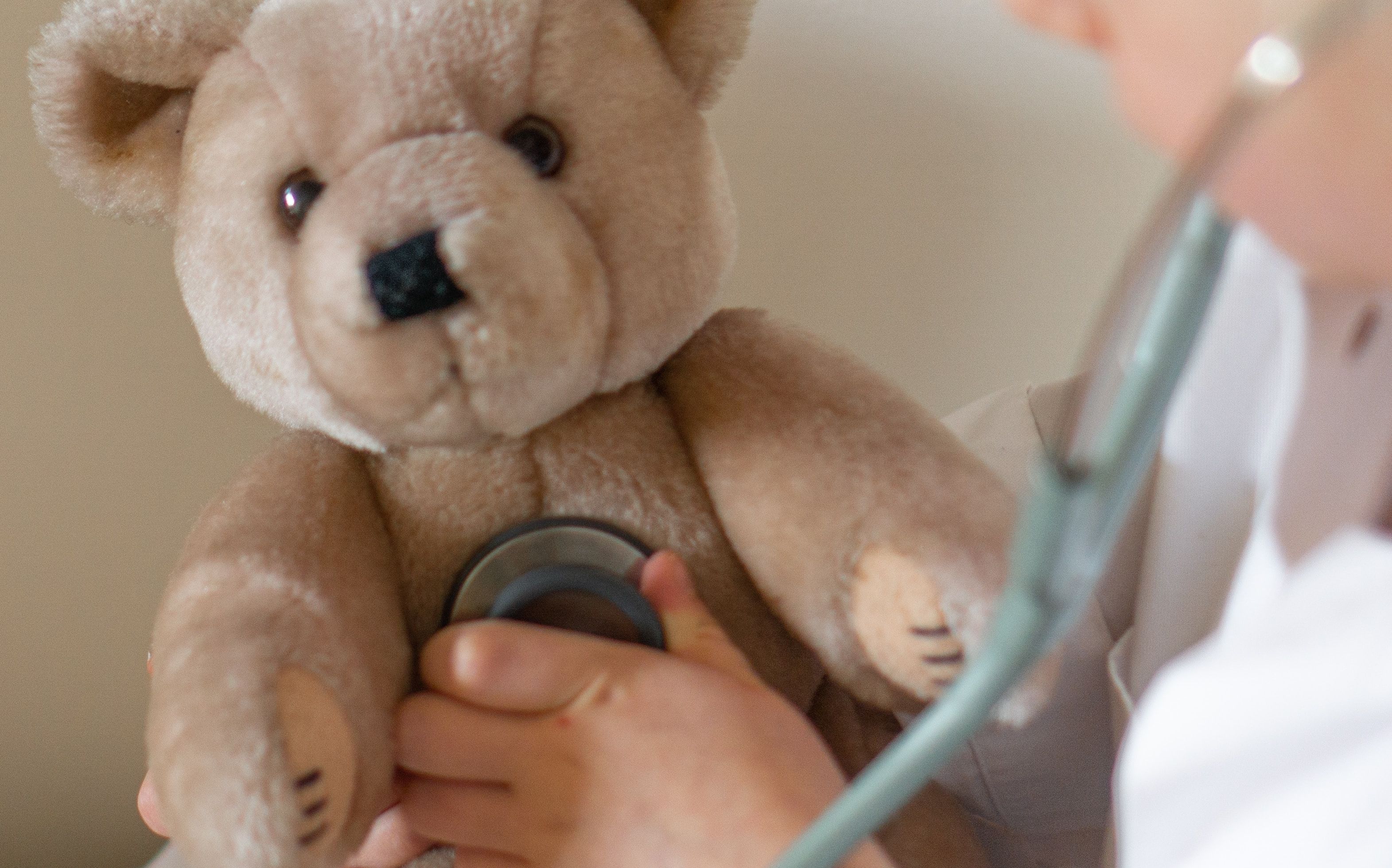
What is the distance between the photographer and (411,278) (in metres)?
0.41

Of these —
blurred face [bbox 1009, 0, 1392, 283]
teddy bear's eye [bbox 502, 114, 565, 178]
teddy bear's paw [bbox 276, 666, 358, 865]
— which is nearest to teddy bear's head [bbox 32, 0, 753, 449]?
teddy bear's eye [bbox 502, 114, 565, 178]

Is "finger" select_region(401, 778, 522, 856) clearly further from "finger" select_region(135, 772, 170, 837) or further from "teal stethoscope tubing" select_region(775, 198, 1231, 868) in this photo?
"teal stethoscope tubing" select_region(775, 198, 1231, 868)

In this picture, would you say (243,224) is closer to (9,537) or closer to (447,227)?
(447,227)

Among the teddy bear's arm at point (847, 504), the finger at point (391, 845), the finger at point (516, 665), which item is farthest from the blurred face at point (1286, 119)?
the finger at point (391, 845)

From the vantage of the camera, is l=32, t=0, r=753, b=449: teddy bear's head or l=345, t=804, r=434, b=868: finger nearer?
l=32, t=0, r=753, b=449: teddy bear's head

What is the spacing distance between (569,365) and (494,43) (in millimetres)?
142

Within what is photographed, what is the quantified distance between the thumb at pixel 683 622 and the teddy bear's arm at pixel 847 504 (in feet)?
0.14

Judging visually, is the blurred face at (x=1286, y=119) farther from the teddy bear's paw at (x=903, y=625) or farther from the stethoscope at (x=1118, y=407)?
the teddy bear's paw at (x=903, y=625)

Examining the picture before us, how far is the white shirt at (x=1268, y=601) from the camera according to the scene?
1.04 ft

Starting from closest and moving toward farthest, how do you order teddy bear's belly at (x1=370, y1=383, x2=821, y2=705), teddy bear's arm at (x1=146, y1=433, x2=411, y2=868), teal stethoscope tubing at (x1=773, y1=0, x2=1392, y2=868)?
teal stethoscope tubing at (x1=773, y1=0, x2=1392, y2=868) → teddy bear's arm at (x1=146, y1=433, x2=411, y2=868) → teddy bear's belly at (x1=370, y1=383, x2=821, y2=705)

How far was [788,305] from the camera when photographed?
36.1 inches

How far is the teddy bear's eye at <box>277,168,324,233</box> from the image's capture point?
0.46 metres

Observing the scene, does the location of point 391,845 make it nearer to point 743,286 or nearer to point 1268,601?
point 1268,601

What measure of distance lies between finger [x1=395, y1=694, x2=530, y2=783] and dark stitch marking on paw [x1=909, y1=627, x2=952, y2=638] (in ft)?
0.57
